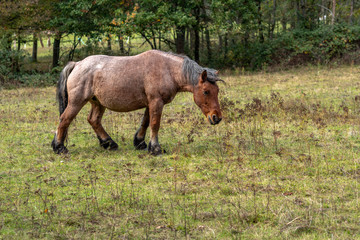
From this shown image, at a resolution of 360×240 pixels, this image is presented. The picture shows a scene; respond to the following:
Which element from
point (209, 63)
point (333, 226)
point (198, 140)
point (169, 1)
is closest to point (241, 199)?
point (333, 226)

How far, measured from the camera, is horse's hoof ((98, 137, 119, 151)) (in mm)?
9703

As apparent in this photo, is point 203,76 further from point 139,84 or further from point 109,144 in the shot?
point 109,144

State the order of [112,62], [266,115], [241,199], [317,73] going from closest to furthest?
[241,199] < [112,62] < [266,115] < [317,73]

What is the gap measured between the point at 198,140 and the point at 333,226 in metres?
5.53

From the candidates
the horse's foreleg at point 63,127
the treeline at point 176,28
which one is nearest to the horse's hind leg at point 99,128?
the horse's foreleg at point 63,127

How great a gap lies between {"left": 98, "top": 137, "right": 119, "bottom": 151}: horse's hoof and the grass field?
0.16 meters

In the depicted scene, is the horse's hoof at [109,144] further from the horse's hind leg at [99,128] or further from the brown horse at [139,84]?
the brown horse at [139,84]

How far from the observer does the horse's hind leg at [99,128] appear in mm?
9727

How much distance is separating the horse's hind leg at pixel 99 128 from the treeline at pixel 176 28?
43.8 feet

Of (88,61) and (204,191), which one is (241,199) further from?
(88,61)

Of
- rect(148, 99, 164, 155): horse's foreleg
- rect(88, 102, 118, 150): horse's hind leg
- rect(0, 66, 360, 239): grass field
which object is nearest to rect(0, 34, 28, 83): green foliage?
rect(0, 66, 360, 239): grass field

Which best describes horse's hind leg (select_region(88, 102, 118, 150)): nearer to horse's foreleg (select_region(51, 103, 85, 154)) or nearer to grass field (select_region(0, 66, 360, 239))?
grass field (select_region(0, 66, 360, 239))

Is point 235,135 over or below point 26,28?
below

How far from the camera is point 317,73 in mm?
21938
